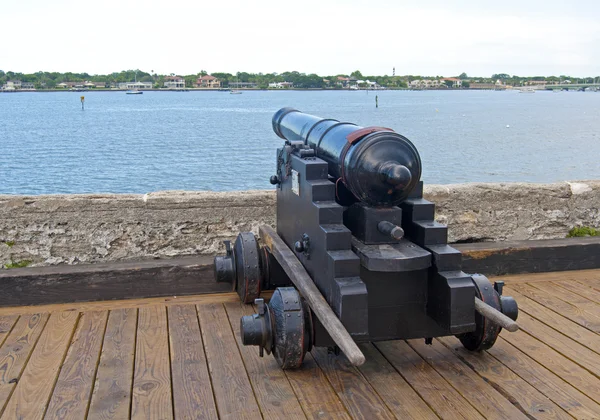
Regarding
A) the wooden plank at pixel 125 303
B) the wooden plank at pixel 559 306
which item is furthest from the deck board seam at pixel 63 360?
the wooden plank at pixel 559 306

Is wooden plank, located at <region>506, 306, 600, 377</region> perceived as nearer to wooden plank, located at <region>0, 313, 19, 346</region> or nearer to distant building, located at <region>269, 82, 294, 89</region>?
wooden plank, located at <region>0, 313, 19, 346</region>

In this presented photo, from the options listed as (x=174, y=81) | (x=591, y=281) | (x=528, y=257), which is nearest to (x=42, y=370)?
(x=528, y=257)

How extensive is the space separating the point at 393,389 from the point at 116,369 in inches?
45.2

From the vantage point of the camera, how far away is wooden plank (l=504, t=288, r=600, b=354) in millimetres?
3129

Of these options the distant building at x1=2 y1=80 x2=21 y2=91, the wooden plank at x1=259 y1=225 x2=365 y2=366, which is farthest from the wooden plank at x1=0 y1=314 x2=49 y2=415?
the distant building at x1=2 y1=80 x2=21 y2=91

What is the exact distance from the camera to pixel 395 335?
2873 millimetres

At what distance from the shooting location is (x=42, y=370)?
283cm

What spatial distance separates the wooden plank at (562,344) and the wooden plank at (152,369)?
1604mm

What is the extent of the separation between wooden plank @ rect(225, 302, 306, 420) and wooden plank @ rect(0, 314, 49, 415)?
0.93 meters

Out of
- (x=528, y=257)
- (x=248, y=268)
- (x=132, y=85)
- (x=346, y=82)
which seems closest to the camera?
(x=248, y=268)

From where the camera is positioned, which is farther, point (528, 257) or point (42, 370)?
point (528, 257)

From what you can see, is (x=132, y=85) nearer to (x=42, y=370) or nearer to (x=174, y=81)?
(x=174, y=81)

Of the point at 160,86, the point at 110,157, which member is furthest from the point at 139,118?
the point at 160,86

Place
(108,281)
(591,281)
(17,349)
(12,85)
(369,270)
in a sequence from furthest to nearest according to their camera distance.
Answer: (12,85), (591,281), (108,281), (17,349), (369,270)
